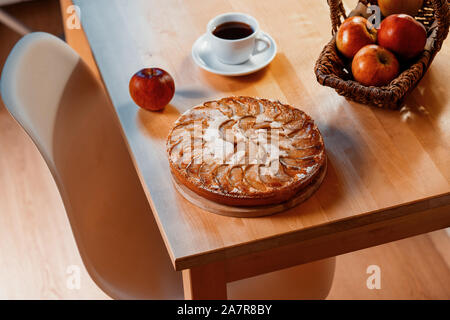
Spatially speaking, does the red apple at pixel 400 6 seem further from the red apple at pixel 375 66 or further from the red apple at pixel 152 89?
the red apple at pixel 152 89

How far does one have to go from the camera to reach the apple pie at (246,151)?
0.96 metres

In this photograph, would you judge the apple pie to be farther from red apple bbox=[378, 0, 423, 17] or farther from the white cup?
red apple bbox=[378, 0, 423, 17]

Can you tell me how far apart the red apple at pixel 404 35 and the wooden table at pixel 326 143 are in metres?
0.12

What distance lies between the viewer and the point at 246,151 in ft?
3.34

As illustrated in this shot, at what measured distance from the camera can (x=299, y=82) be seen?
126 centimetres

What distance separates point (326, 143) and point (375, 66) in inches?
7.7

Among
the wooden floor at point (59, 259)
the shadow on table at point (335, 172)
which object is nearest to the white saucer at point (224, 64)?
the shadow on table at point (335, 172)

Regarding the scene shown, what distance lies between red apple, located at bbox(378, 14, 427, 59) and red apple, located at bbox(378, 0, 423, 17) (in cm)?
12

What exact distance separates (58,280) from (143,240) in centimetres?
67

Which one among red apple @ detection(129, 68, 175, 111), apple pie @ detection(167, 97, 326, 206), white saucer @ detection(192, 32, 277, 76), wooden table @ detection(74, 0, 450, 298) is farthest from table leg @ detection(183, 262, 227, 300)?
white saucer @ detection(192, 32, 277, 76)

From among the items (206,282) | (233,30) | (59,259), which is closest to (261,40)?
(233,30)

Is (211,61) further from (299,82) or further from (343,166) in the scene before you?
(343,166)

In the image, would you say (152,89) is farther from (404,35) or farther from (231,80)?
(404,35)

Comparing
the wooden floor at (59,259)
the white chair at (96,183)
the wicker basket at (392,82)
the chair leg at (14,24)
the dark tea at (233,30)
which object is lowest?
Result: the wooden floor at (59,259)
